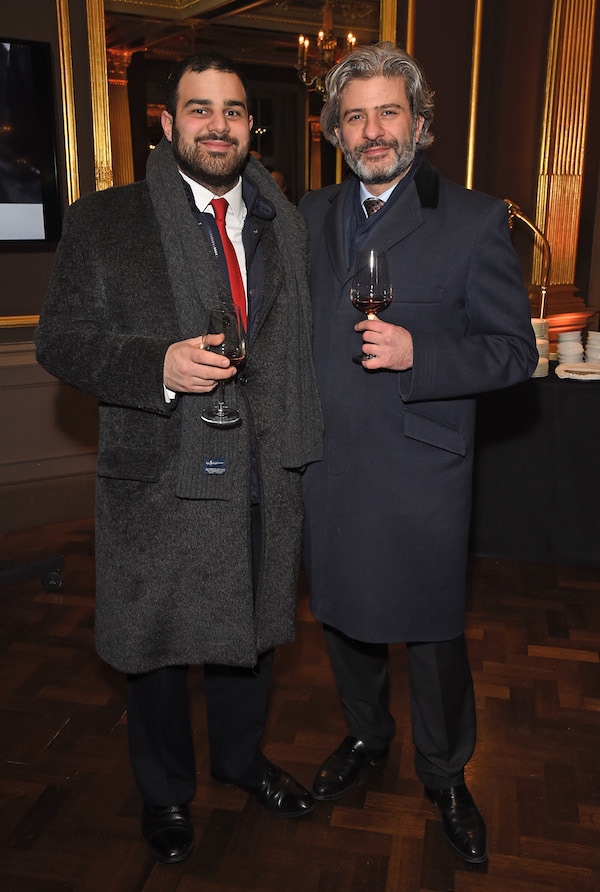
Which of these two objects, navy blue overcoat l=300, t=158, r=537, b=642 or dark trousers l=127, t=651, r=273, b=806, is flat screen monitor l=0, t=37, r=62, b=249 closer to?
navy blue overcoat l=300, t=158, r=537, b=642

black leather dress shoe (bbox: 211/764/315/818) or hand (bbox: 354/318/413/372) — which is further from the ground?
hand (bbox: 354/318/413/372)

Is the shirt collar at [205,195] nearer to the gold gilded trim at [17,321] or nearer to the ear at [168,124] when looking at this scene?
the ear at [168,124]

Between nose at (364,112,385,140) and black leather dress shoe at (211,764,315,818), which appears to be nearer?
nose at (364,112,385,140)

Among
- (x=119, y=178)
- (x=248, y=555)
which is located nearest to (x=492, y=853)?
(x=248, y=555)

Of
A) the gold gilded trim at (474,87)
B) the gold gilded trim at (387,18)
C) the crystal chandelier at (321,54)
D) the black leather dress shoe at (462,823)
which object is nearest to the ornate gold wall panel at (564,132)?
the gold gilded trim at (474,87)

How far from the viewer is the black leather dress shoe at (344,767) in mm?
2371

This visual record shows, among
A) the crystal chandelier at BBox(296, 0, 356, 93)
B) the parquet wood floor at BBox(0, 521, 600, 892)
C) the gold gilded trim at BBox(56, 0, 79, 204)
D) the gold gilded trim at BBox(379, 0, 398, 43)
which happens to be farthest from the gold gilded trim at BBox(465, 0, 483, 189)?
the parquet wood floor at BBox(0, 521, 600, 892)

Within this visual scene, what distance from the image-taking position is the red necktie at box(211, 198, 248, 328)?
1.97 m

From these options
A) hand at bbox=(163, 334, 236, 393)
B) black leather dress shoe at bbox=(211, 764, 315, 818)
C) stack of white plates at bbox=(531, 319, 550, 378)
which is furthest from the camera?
stack of white plates at bbox=(531, 319, 550, 378)

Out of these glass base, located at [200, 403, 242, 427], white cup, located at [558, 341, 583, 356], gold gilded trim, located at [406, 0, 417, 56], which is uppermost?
gold gilded trim, located at [406, 0, 417, 56]

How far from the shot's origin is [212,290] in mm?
1867

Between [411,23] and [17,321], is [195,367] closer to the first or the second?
[17,321]

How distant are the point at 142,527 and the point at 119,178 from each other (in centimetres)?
297

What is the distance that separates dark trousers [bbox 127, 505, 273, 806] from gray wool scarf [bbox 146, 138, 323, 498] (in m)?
0.23
